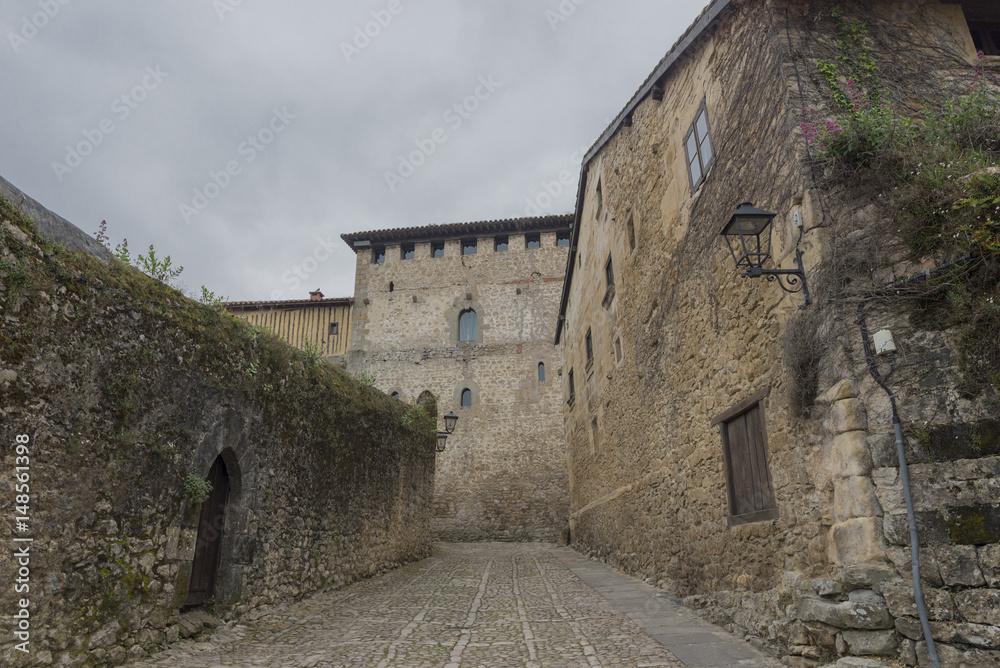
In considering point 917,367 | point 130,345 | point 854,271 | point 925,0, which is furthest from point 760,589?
point 925,0

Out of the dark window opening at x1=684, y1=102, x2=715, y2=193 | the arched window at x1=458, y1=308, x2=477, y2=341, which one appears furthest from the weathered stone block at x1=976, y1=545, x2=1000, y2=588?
the arched window at x1=458, y1=308, x2=477, y2=341

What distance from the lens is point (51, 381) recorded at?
3785 millimetres

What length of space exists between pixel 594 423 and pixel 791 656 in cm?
902

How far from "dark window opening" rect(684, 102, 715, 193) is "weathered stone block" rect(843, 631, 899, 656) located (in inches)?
176

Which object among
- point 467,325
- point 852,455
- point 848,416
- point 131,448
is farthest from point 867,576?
point 467,325

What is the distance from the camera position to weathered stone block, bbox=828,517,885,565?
361 cm

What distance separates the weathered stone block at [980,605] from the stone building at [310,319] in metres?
22.4

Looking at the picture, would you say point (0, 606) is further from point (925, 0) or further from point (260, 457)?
point (925, 0)

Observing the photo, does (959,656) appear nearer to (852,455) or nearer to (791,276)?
(852,455)

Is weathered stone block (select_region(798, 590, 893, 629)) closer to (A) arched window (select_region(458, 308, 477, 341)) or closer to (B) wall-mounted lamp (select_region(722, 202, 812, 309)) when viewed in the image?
(B) wall-mounted lamp (select_region(722, 202, 812, 309))

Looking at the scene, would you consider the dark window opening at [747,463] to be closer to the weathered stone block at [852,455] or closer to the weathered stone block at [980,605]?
the weathered stone block at [852,455]

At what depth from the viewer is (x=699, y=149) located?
257 inches

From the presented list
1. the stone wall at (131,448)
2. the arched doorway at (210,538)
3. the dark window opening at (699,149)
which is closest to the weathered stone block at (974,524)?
the dark window opening at (699,149)

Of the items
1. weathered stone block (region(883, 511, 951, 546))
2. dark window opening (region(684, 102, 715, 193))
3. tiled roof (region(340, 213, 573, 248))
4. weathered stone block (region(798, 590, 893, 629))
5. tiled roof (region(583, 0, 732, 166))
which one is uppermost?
tiled roof (region(340, 213, 573, 248))
